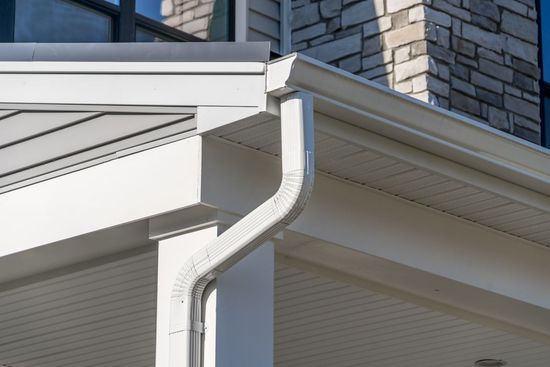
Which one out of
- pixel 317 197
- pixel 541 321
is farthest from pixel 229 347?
pixel 541 321

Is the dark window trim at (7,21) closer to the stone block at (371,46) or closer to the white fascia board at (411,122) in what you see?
the stone block at (371,46)

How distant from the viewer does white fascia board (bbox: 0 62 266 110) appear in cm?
482

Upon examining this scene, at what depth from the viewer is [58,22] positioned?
7.24 meters

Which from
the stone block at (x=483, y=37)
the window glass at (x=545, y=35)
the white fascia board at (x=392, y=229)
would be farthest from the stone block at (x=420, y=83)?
the white fascia board at (x=392, y=229)

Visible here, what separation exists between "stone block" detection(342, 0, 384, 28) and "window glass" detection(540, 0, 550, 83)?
1556 mm

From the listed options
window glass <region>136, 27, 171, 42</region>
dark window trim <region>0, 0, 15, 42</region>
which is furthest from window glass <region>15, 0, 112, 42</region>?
window glass <region>136, 27, 171, 42</region>

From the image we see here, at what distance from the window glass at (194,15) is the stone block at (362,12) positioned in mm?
804

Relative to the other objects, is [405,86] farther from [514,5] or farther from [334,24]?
[514,5]

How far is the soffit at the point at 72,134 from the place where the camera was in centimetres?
502

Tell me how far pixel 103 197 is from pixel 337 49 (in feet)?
11.4

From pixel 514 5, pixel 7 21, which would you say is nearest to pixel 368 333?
pixel 7 21

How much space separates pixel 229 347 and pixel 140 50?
125cm

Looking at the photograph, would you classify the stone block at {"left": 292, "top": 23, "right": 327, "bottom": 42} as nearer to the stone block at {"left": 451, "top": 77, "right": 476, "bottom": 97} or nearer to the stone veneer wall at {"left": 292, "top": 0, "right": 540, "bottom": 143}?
the stone veneer wall at {"left": 292, "top": 0, "right": 540, "bottom": 143}

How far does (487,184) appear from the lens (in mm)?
5461
